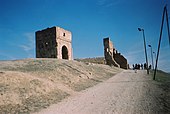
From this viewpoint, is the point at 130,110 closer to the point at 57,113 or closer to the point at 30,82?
the point at 57,113

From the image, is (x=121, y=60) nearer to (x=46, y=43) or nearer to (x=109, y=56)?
(x=109, y=56)

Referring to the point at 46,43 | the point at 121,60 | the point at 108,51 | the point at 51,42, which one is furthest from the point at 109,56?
the point at 46,43

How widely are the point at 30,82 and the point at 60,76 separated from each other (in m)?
4.61

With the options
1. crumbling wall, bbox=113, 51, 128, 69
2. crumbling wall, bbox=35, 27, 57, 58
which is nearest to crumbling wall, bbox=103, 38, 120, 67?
crumbling wall, bbox=113, 51, 128, 69

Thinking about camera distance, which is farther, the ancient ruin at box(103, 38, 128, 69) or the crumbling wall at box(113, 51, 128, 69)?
the crumbling wall at box(113, 51, 128, 69)

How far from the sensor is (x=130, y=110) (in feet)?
24.9

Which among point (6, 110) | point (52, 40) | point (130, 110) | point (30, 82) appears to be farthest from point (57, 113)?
point (52, 40)

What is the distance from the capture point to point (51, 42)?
1214 inches

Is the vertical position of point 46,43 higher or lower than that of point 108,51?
lower

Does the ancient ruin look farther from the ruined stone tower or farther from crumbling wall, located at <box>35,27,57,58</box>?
crumbling wall, located at <box>35,27,57,58</box>

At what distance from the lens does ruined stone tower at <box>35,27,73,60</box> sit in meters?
30.5

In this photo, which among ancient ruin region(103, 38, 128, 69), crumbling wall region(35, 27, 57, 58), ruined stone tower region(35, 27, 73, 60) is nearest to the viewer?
ruined stone tower region(35, 27, 73, 60)

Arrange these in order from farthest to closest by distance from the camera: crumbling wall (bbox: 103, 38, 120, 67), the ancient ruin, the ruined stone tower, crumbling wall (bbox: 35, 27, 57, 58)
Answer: the ancient ruin
crumbling wall (bbox: 103, 38, 120, 67)
crumbling wall (bbox: 35, 27, 57, 58)
the ruined stone tower

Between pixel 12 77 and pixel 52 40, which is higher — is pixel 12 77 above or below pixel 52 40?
below
